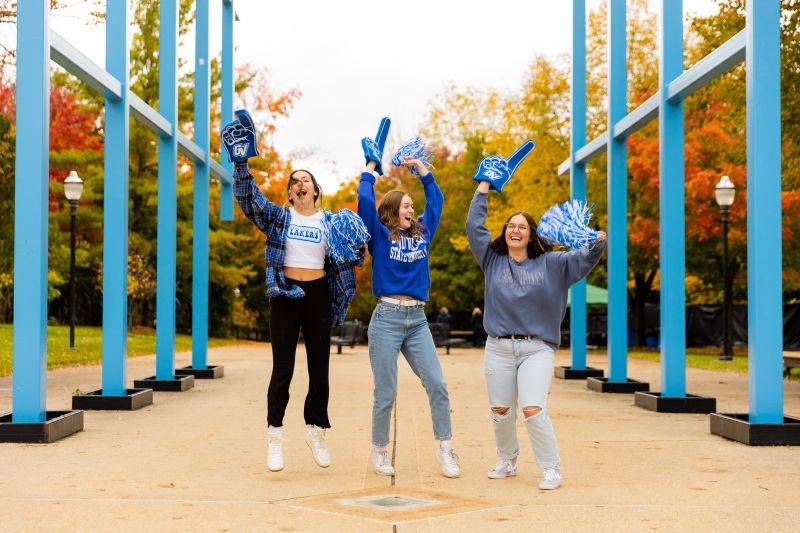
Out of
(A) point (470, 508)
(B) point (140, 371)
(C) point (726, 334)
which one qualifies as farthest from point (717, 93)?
(A) point (470, 508)

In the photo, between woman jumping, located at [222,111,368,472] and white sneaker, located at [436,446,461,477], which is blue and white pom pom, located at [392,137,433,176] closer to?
woman jumping, located at [222,111,368,472]

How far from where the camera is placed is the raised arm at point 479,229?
631 cm

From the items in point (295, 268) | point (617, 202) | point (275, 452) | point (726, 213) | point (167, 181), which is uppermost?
point (726, 213)

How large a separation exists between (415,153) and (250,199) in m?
1.16

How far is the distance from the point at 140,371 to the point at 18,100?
8770 mm

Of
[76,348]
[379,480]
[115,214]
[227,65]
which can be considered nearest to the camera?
[379,480]

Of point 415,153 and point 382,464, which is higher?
point 415,153

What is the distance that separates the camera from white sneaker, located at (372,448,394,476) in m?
6.28

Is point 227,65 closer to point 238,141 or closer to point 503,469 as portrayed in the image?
point 238,141

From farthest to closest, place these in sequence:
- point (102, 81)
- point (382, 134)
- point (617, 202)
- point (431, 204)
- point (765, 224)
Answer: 1. point (617, 202)
2. point (102, 81)
3. point (765, 224)
4. point (382, 134)
5. point (431, 204)

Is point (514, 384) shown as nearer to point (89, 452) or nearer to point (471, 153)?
point (89, 452)

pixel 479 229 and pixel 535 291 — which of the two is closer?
pixel 535 291

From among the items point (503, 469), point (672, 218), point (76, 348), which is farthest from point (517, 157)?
point (76, 348)

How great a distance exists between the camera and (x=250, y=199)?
6438mm
